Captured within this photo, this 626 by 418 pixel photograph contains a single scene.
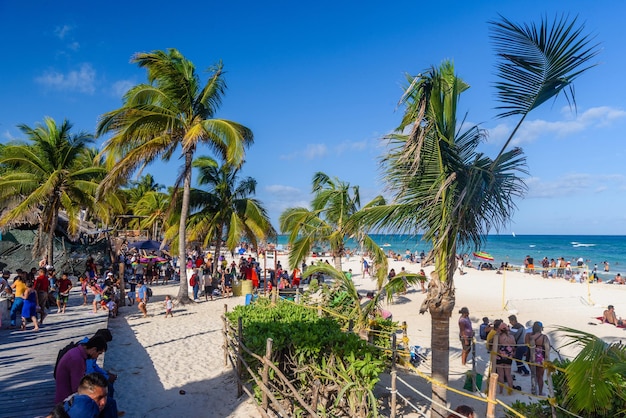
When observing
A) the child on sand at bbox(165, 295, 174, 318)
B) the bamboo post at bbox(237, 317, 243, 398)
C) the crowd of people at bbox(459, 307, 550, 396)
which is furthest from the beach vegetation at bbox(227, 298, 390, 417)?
the child on sand at bbox(165, 295, 174, 318)

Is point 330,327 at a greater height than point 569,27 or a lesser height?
lesser

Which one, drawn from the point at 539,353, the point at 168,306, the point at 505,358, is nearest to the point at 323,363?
the point at 505,358

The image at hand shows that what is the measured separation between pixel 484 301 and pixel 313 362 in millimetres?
15928

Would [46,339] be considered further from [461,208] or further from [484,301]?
[484,301]

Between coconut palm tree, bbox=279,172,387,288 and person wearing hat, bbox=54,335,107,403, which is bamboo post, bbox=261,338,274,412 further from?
coconut palm tree, bbox=279,172,387,288

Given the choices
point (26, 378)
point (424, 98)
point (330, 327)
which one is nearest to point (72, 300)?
point (26, 378)

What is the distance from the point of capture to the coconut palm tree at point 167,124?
46.1 ft

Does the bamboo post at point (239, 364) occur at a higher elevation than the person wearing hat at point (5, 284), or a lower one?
lower

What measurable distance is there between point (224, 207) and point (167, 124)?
17.9ft

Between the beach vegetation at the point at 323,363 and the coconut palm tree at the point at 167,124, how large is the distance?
7977mm

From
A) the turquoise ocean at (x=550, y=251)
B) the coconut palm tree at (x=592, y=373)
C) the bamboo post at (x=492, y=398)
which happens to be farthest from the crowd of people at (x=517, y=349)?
the coconut palm tree at (x=592, y=373)

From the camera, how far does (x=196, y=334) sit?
1203 cm

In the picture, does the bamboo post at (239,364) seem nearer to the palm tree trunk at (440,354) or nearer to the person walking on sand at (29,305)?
the palm tree trunk at (440,354)

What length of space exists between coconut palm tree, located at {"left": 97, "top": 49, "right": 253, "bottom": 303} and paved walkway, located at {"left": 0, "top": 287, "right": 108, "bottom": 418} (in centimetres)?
507
